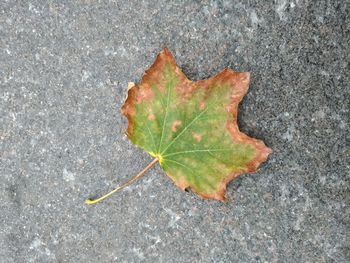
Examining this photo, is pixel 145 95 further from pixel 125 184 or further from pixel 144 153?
pixel 125 184

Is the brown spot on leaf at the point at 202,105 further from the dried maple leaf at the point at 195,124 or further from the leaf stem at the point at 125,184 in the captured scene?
the leaf stem at the point at 125,184

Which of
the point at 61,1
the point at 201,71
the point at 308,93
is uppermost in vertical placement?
the point at 308,93

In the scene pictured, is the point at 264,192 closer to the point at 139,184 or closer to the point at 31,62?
the point at 139,184

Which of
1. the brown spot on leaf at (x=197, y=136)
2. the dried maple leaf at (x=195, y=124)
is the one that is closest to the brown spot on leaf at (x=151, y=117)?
the dried maple leaf at (x=195, y=124)

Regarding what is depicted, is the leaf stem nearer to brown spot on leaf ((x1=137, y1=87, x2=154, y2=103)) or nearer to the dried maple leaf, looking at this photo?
the dried maple leaf

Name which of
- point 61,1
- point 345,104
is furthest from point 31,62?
point 345,104

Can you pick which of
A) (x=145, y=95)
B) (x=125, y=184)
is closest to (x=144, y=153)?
(x=125, y=184)
